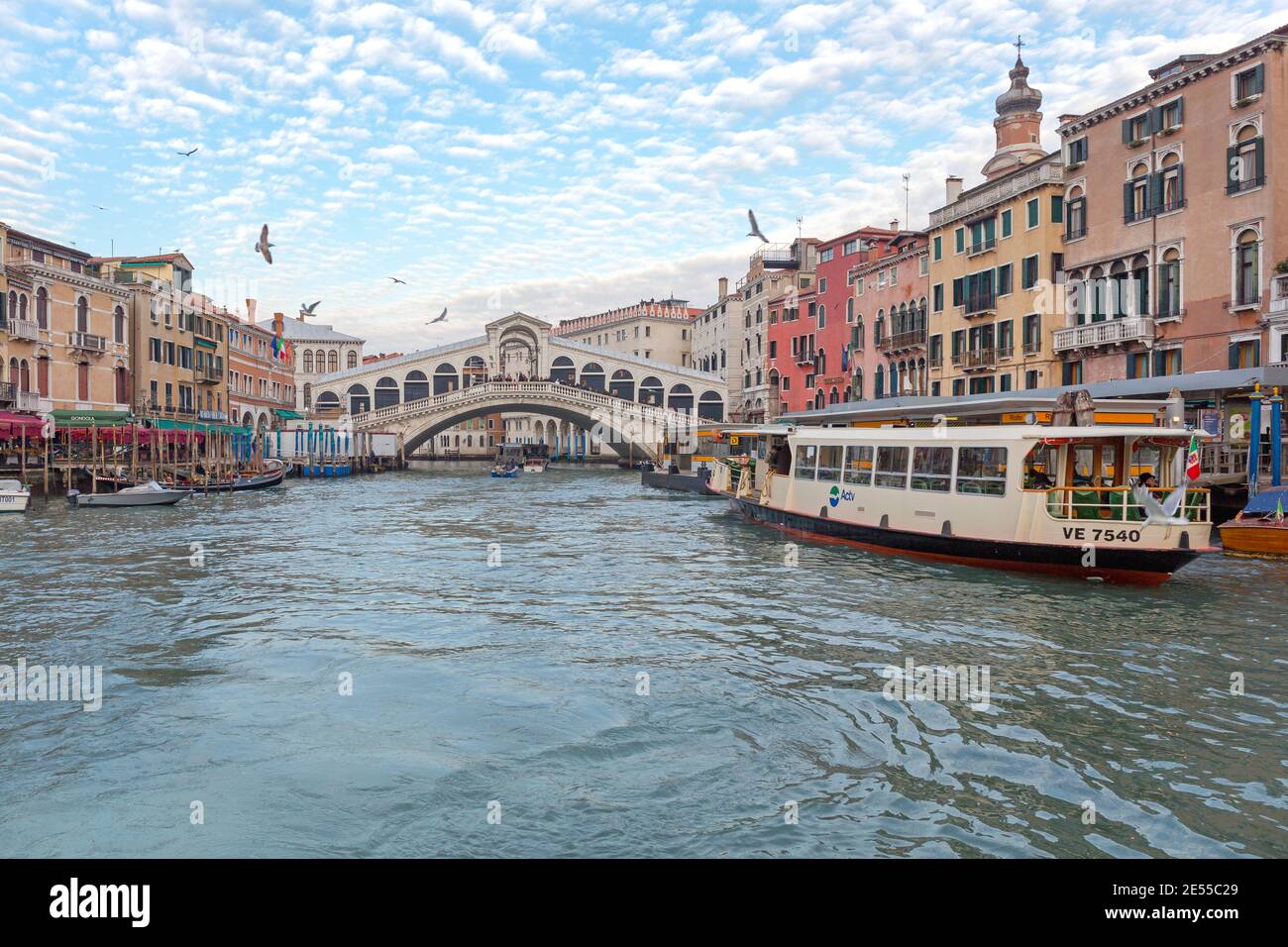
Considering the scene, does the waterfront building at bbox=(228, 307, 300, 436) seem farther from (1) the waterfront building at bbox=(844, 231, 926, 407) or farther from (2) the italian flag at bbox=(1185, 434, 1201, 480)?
(2) the italian flag at bbox=(1185, 434, 1201, 480)

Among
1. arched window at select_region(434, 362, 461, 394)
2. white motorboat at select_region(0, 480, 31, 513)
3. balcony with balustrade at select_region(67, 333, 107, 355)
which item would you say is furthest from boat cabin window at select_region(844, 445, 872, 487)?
arched window at select_region(434, 362, 461, 394)

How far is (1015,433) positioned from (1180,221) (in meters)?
10.9

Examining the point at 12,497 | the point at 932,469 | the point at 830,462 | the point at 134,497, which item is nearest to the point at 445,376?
the point at 134,497

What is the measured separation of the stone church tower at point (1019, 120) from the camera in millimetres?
34188

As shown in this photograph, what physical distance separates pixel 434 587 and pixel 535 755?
22.6 ft

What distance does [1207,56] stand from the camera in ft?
68.0

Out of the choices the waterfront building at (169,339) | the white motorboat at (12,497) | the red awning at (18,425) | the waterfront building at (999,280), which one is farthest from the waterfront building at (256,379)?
the waterfront building at (999,280)

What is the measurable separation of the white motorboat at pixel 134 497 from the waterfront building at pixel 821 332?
77.2 feet

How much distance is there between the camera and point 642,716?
6.71 metres

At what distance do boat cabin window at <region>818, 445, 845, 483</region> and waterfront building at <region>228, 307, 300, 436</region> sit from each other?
3380 centimetres

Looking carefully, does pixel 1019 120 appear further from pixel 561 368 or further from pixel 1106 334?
pixel 561 368

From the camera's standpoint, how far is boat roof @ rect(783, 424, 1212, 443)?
12266 millimetres

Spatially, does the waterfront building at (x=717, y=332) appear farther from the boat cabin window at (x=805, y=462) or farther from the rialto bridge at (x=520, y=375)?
the boat cabin window at (x=805, y=462)

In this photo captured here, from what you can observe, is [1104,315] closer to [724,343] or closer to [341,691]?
[341,691]
